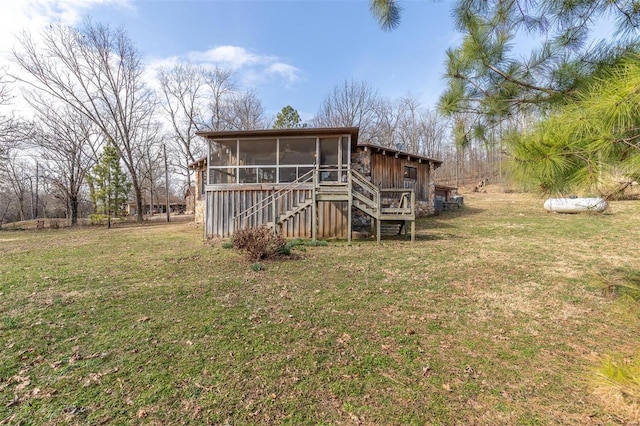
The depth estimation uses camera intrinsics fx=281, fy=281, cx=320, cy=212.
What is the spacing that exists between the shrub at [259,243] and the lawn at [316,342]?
335mm

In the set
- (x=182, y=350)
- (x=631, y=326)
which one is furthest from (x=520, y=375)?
(x=182, y=350)

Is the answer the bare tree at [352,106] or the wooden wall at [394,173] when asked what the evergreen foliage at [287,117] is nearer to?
the bare tree at [352,106]

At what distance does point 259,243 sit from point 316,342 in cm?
389

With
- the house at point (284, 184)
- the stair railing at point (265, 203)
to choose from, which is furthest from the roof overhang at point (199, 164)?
the stair railing at point (265, 203)

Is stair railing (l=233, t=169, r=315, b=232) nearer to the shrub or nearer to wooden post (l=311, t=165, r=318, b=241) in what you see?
wooden post (l=311, t=165, r=318, b=241)

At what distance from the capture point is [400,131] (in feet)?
103

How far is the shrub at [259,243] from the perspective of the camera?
6.65 m

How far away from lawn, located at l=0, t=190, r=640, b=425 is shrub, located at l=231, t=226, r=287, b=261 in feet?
1.10

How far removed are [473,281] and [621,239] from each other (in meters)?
6.58

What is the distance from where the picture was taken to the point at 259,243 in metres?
6.66

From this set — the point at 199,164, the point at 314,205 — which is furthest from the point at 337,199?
the point at 199,164

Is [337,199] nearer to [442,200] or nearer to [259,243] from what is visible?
[259,243]

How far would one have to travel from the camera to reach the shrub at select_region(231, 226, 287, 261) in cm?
665

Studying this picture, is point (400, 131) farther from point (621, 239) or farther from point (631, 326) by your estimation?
point (631, 326)
